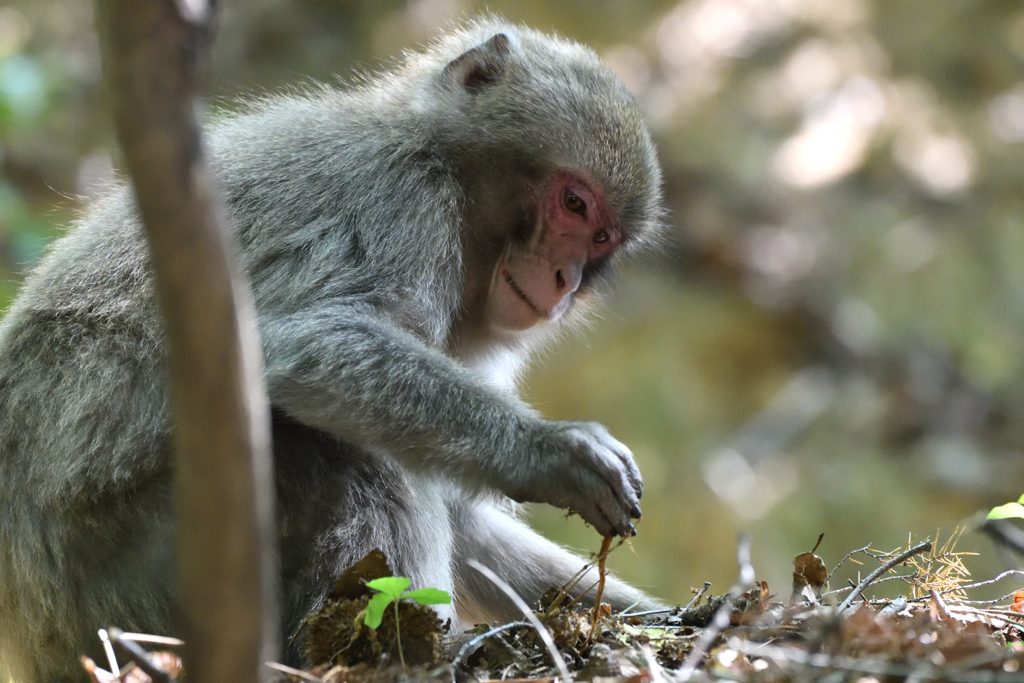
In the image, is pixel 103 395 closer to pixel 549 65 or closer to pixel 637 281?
pixel 549 65

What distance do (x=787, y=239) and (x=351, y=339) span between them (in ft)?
27.0

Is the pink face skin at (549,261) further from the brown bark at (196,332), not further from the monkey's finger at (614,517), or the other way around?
the brown bark at (196,332)

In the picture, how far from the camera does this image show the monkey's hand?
3.17m

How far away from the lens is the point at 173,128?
5.32 ft

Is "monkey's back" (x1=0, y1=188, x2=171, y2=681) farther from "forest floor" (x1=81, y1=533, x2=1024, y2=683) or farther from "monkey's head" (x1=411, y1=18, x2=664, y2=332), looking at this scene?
"monkey's head" (x1=411, y1=18, x2=664, y2=332)

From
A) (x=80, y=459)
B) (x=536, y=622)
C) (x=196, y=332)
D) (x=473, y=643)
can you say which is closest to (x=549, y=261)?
(x=473, y=643)

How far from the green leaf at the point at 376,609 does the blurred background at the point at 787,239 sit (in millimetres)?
6875

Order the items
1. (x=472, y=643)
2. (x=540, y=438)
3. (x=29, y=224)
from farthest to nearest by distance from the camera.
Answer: (x=29, y=224) < (x=540, y=438) < (x=472, y=643)

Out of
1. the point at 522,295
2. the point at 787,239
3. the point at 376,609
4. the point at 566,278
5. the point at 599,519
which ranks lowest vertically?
the point at 376,609

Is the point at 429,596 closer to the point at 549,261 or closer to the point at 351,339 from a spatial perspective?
the point at 351,339

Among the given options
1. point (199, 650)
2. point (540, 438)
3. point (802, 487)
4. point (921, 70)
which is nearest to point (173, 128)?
point (199, 650)

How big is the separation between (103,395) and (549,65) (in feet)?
7.17

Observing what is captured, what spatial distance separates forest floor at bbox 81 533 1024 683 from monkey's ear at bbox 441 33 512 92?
2.10m

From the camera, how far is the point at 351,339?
334 cm
